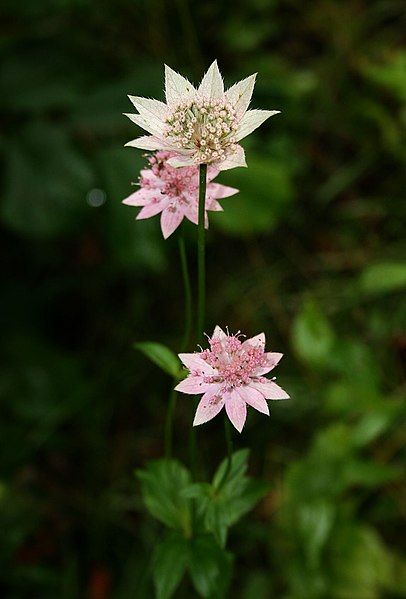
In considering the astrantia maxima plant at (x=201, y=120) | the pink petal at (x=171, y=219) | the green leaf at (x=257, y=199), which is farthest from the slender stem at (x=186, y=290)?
the green leaf at (x=257, y=199)

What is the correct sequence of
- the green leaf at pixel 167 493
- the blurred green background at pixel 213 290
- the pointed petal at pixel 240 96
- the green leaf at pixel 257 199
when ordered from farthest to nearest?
the green leaf at pixel 257 199
the blurred green background at pixel 213 290
the green leaf at pixel 167 493
the pointed petal at pixel 240 96

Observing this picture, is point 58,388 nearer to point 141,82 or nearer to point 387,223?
point 141,82

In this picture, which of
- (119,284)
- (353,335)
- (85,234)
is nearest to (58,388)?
(119,284)

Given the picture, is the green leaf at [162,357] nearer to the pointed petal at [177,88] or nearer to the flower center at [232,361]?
the flower center at [232,361]

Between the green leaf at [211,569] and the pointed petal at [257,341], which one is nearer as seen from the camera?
the pointed petal at [257,341]

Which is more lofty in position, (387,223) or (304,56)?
(304,56)

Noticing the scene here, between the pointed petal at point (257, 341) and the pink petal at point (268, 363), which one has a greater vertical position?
the pointed petal at point (257, 341)

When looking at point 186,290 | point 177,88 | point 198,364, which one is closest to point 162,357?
point 186,290

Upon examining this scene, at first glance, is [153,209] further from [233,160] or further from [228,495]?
[228,495]
